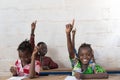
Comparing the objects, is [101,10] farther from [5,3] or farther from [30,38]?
[5,3]

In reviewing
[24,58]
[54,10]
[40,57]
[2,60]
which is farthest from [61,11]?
[24,58]

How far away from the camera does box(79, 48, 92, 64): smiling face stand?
2451 millimetres

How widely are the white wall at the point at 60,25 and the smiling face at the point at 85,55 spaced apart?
1362 millimetres

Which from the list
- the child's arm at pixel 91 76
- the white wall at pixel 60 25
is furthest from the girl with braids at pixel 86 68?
the white wall at pixel 60 25

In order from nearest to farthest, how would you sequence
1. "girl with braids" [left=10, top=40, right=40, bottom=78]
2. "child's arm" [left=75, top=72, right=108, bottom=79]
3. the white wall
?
1. "child's arm" [left=75, top=72, right=108, bottom=79]
2. "girl with braids" [left=10, top=40, right=40, bottom=78]
3. the white wall

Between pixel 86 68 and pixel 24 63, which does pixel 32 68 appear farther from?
pixel 86 68

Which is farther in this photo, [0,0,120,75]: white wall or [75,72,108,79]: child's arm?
[0,0,120,75]: white wall

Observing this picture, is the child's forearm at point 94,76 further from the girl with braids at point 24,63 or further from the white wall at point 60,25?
the white wall at point 60,25

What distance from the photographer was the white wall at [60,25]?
3.81 metres

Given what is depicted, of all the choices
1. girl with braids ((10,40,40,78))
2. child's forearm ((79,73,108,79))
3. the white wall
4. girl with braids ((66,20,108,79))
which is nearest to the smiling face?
girl with braids ((66,20,108,79))

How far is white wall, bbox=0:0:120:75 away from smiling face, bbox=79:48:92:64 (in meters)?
1.36

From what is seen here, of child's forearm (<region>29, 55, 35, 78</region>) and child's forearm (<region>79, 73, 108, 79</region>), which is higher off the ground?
child's forearm (<region>29, 55, 35, 78</region>)

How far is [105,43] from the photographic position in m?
3.84

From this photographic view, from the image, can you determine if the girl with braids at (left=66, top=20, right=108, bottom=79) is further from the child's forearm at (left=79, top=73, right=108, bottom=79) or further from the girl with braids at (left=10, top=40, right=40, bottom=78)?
the girl with braids at (left=10, top=40, right=40, bottom=78)
